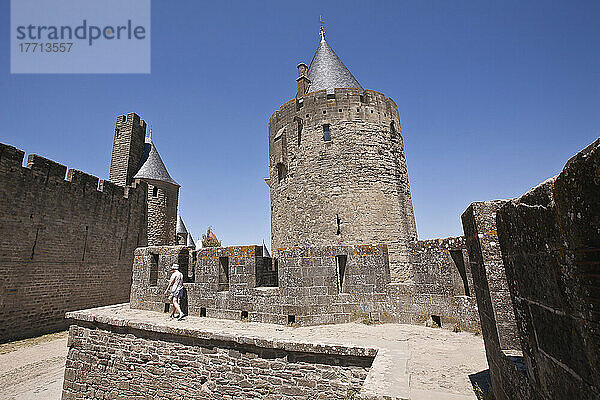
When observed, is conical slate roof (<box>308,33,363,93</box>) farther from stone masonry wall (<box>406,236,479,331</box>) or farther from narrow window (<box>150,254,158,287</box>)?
narrow window (<box>150,254,158,287</box>)

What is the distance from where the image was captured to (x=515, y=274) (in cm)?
190

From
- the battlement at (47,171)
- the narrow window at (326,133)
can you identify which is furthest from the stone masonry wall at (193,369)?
the narrow window at (326,133)

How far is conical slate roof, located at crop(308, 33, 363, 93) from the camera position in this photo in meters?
12.7

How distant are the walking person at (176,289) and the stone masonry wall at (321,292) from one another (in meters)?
0.37

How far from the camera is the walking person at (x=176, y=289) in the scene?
7016mm

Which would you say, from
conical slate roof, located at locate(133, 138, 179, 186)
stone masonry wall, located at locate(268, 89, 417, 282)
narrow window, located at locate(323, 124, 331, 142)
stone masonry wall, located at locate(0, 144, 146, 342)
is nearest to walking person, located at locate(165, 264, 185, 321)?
stone masonry wall, located at locate(268, 89, 417, 282)

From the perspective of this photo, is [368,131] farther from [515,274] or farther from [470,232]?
[515,274]

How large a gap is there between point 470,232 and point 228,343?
451 cm

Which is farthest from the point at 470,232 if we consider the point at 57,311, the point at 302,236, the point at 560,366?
the point at 57,311

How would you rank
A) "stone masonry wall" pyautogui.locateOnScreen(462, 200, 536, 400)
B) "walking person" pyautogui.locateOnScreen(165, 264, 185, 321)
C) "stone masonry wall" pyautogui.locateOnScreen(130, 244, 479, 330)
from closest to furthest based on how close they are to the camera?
"stone masonry wall" pyautogui.locateOnScreen(462, 200, 536, 400), "stone masonry wall" pyautogui.locateOnScreen(130, 244, 479, 330), "walking person" pyautogui.locateOnScreen(165, 264, 185, 321)

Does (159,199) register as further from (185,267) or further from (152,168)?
(185,267)

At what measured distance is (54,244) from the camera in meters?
12.2

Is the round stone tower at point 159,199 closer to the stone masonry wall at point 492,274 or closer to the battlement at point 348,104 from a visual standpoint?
the battlement at point 348,104

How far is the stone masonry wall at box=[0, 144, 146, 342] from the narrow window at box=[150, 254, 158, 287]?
254 inches
